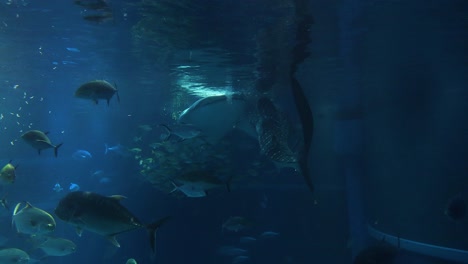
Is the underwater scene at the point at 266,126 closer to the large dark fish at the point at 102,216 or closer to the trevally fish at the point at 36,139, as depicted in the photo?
the trevally fish at the point at 36,139

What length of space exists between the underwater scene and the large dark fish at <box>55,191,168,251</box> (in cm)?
258

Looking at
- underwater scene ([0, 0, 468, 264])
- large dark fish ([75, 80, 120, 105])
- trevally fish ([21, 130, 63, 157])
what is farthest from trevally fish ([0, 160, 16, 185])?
large dark fish ([75, 80, 120, 105])

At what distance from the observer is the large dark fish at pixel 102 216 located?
14.6 ft

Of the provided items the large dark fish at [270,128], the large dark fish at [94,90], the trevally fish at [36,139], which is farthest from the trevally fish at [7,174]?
the large dark fish at [270,128]

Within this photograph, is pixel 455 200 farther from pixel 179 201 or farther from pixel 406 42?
pixel 179 201

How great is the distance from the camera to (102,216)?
444 centimetres

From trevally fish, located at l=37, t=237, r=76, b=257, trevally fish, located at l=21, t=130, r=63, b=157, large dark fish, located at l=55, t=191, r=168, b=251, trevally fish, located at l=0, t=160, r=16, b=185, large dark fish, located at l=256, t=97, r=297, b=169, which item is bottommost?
trevally fish, located at l=37, t=237, r=76, b=257

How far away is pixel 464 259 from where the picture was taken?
9.16 metres

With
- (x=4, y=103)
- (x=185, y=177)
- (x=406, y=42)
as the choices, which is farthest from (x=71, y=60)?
(x=4, y=103)

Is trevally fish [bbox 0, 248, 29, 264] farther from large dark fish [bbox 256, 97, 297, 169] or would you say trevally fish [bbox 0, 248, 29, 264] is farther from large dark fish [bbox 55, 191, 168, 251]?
large dark fish [bbox 256, 97, 297, 169]

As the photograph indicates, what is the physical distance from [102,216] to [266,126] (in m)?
8.06

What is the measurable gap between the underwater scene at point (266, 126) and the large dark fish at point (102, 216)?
2.58 m

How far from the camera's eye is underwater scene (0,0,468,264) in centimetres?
1080

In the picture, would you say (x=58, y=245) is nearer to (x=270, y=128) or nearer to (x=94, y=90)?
(x=94, y=90)
